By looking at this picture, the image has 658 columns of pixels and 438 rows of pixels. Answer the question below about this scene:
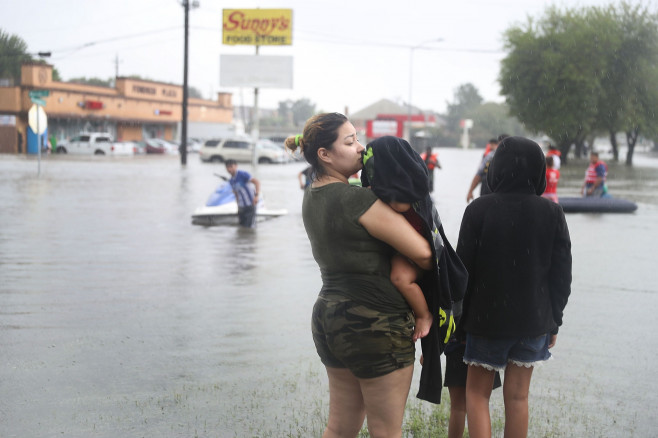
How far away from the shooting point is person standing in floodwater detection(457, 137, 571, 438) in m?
3.53

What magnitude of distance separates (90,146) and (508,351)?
180 feet

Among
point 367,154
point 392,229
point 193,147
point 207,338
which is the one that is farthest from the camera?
point 193,147

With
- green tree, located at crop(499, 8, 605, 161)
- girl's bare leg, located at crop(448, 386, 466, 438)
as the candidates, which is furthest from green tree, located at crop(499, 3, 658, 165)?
girl's bare leg, located at crop(448, 386, 466, 438)

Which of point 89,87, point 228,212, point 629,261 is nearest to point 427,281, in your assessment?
point 629,261

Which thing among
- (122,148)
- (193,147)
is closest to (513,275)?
(122,148)

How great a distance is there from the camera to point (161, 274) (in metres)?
9.69

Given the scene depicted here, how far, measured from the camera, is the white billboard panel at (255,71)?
51156 millimetres

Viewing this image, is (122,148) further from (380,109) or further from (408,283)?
(380,109)

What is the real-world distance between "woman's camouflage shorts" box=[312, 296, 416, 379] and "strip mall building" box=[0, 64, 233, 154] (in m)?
49.7

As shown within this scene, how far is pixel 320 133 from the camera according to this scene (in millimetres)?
3131

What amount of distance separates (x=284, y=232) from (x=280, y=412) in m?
9.76

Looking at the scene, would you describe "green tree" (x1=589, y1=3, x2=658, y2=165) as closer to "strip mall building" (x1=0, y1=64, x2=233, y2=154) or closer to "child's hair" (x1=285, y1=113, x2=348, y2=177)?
"strip mall building" (x1=0, y1=64, x2=233, y2=154)

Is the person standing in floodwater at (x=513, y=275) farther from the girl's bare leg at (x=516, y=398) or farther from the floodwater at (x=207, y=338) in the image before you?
the floodwater at (x=207, y=338)

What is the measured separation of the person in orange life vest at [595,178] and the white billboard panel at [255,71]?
33054mm
